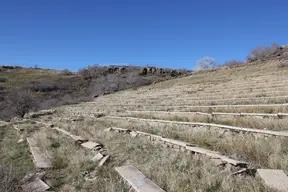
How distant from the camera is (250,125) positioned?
7.51m

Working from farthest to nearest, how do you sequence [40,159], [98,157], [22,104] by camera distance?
1. [22,104]
2. [40,159]
3. [98,157]

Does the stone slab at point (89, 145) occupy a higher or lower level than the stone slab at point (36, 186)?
higher

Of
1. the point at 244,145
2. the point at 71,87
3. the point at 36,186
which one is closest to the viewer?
the point at 36,186

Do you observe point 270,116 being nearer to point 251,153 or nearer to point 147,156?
point 251,153

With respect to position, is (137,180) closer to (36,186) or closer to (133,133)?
(36,186)

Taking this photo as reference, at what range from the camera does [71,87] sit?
56094mm

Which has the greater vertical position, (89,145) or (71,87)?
(71,87)

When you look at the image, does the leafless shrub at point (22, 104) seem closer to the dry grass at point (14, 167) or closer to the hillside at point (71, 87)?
the hillside at point (71, 87)

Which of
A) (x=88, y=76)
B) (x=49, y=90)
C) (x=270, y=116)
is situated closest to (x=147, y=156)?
(x=270, y=116)

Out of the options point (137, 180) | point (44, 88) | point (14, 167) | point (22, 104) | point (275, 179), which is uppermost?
point (44, 88)

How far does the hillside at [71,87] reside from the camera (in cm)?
2902

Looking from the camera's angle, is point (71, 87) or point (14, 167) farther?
point (71, 87)

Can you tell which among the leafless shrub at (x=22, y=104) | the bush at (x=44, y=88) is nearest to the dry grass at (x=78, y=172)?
the leafless shrub at (x=22, y=104)

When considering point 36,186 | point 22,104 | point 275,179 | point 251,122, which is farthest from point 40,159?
point 22,104
